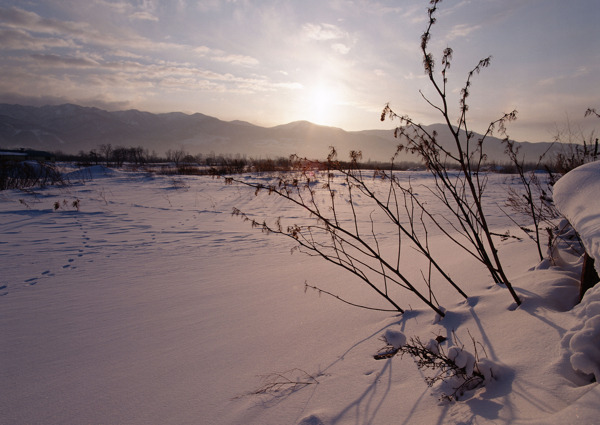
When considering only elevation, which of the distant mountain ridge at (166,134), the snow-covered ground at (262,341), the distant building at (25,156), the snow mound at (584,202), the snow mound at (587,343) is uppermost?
the distant mountain ridge at (166,134)

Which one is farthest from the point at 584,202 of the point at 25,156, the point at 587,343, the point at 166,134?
the point at 166,134

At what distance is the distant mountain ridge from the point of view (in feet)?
469

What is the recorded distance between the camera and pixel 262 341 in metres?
1.94

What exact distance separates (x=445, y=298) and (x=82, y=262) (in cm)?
388

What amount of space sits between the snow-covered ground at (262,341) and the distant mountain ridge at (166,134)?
131m

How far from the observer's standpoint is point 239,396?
1.41 m

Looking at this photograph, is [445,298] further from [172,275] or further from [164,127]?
[164,127]

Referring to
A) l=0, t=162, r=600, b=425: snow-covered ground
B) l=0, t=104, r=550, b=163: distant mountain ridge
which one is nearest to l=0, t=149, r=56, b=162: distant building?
l=0, t=162, r=600, b=425: snow-covered ground

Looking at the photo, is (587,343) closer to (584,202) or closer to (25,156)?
(584,202)

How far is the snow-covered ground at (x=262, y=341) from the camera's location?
1070mm

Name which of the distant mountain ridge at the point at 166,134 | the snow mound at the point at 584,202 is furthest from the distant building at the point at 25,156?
the distant mountain ridge at the point at 166,134

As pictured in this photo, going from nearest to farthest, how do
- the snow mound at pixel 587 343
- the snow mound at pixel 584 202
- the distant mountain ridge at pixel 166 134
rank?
the snow mound at pixel 587 343
the snow mound at pixel 584 202
the distant mountain ridge at pixel 166 134

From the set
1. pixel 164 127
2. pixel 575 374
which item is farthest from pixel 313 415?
pixel 164 127

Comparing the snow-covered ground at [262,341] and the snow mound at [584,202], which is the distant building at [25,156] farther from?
the snow mound at [584,202]
